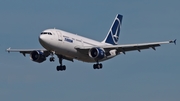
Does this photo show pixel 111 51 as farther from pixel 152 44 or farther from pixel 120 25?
pixel 120 25

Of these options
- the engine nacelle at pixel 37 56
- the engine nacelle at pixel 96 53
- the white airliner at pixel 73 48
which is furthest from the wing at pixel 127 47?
the engine nacelle at pixel 37 56

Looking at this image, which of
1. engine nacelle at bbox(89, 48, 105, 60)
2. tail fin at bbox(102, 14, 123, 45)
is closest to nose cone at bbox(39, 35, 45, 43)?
engine nacelle at bbox(89, 48, 105, 60)

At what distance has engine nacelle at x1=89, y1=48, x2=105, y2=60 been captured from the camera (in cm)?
8538

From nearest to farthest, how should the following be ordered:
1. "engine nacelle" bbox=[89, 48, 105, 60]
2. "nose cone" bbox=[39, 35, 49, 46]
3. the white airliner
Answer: "nose cone" bbox=[39, 35, 49, 46] < the white airliner < "engine nacelle" bbox=[89, 48, 105, 60]

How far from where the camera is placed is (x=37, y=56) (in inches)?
3487

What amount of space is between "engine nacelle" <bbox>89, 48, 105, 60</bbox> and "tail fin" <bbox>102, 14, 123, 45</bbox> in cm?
1065

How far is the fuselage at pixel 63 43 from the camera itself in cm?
8206

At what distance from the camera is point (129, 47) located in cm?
8694

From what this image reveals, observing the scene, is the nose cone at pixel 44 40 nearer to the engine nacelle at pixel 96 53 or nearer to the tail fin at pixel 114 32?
the engine nacelle at pixel 96 53

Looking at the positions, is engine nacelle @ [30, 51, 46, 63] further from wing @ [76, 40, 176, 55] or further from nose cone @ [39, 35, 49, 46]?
nose cone @ [39, 35, 49, 46]

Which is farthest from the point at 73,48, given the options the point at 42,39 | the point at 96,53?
the point at 42,39

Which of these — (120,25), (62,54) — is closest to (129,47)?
(62,54)

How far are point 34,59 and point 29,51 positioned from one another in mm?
3552

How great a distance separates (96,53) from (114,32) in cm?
1583
